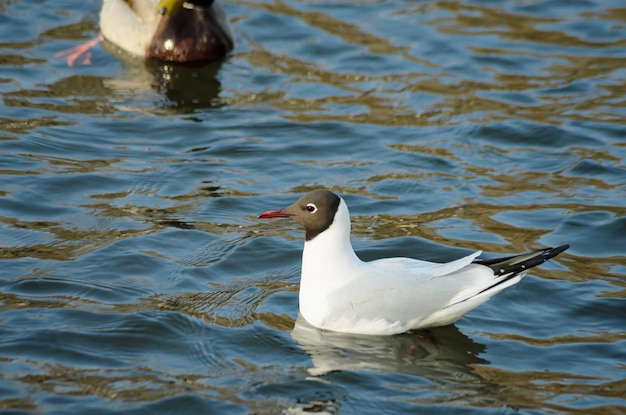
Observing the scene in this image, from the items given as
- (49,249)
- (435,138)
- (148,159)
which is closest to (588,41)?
(435,138)

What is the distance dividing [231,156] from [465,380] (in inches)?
155

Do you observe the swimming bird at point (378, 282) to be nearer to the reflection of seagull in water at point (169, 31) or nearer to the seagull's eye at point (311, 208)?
the seagull's eye at point (311, 208)

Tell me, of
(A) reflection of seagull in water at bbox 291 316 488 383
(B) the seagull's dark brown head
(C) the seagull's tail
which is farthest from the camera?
(B) the seagull's dark brown head

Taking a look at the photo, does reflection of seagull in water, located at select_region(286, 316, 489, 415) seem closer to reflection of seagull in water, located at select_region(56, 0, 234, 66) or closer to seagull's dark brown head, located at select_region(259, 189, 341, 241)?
seagull's dark brown head, located at select_region(259, 189, 341, 241)

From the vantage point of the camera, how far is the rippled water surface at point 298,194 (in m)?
6.04

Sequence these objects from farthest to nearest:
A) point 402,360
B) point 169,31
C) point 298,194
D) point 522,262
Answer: point 169,31, point 298,194, point 522,262, point 402,360

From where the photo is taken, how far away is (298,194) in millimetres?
8695

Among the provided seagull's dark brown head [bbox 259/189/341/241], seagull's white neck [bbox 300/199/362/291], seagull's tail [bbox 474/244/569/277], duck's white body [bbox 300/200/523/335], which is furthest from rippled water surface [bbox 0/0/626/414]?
seagull's dark brown head [bbox 259/189/341/241]

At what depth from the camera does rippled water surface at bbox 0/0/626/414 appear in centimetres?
604

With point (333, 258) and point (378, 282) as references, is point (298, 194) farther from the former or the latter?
point (378, 282)

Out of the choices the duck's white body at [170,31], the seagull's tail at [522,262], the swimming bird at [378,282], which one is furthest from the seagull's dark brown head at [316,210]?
the duck's white body at [170,31]

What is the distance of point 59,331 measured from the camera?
21.0ft

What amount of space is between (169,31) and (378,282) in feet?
19.2

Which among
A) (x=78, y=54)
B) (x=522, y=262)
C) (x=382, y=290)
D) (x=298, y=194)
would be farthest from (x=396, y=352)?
(x=78, y=54)
